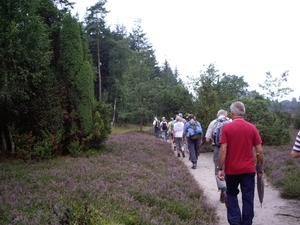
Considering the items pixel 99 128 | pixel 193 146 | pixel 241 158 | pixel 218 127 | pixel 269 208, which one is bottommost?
pixel 269 208

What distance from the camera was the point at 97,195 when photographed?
22.8ft

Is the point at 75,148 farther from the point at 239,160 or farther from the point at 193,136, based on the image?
the point at 239,160

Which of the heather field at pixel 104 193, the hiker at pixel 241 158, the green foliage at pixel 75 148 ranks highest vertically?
the hiker at pixel 241 158

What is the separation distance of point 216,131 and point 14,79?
25.7 ft

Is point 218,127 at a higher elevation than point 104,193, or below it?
higher

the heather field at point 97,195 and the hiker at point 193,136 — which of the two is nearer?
the heather field at point 97,195

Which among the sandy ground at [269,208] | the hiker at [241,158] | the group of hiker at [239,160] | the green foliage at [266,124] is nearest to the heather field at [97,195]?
the sandy ground at [269,208]

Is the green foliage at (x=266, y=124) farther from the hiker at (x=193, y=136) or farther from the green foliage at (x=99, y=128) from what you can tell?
the green foliage at (x=99, y=128)

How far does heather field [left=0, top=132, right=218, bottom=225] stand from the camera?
5348 mm

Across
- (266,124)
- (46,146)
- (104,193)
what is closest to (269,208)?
(104,193)

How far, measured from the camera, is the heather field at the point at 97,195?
211 inches

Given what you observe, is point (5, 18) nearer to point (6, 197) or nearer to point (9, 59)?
point (9, 59)

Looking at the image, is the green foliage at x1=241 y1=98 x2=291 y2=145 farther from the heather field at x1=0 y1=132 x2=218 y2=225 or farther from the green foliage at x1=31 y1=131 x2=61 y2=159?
the green foliage at x1=31 y1=131 x2=61 y2=159

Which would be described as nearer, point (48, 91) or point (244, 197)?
point (244, 197)
